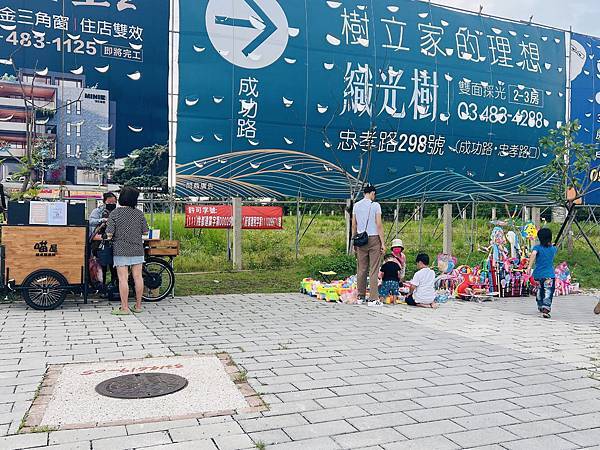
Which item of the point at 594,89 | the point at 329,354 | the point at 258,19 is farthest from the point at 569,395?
the point at 594,89

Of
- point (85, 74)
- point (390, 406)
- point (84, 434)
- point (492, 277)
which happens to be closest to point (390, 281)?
point (492, 277)

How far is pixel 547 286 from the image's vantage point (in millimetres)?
8984

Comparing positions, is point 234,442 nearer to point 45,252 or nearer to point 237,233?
point 45,252

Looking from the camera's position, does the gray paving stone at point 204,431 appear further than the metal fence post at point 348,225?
No

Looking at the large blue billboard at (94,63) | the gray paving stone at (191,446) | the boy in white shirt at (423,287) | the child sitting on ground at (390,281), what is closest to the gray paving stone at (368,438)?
the gray paving stone at (191,446)

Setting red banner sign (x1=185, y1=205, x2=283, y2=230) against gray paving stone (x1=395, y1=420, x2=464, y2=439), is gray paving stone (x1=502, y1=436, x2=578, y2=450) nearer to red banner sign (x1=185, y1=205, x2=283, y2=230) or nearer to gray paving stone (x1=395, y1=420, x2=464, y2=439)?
gray paving stone (x1=395, y1=420, x2=464, y2=439)

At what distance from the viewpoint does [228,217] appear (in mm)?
13609

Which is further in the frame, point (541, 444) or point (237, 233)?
point (237, 233)

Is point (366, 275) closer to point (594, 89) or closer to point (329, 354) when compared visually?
point (329, 354)

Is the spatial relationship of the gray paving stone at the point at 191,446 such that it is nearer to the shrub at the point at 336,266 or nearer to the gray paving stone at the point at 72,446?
the gray paving stone at the point at 72,446

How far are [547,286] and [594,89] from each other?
1263cm

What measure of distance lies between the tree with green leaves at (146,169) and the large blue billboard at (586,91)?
1251 cm

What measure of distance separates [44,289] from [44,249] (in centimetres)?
54

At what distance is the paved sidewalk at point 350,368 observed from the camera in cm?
396
